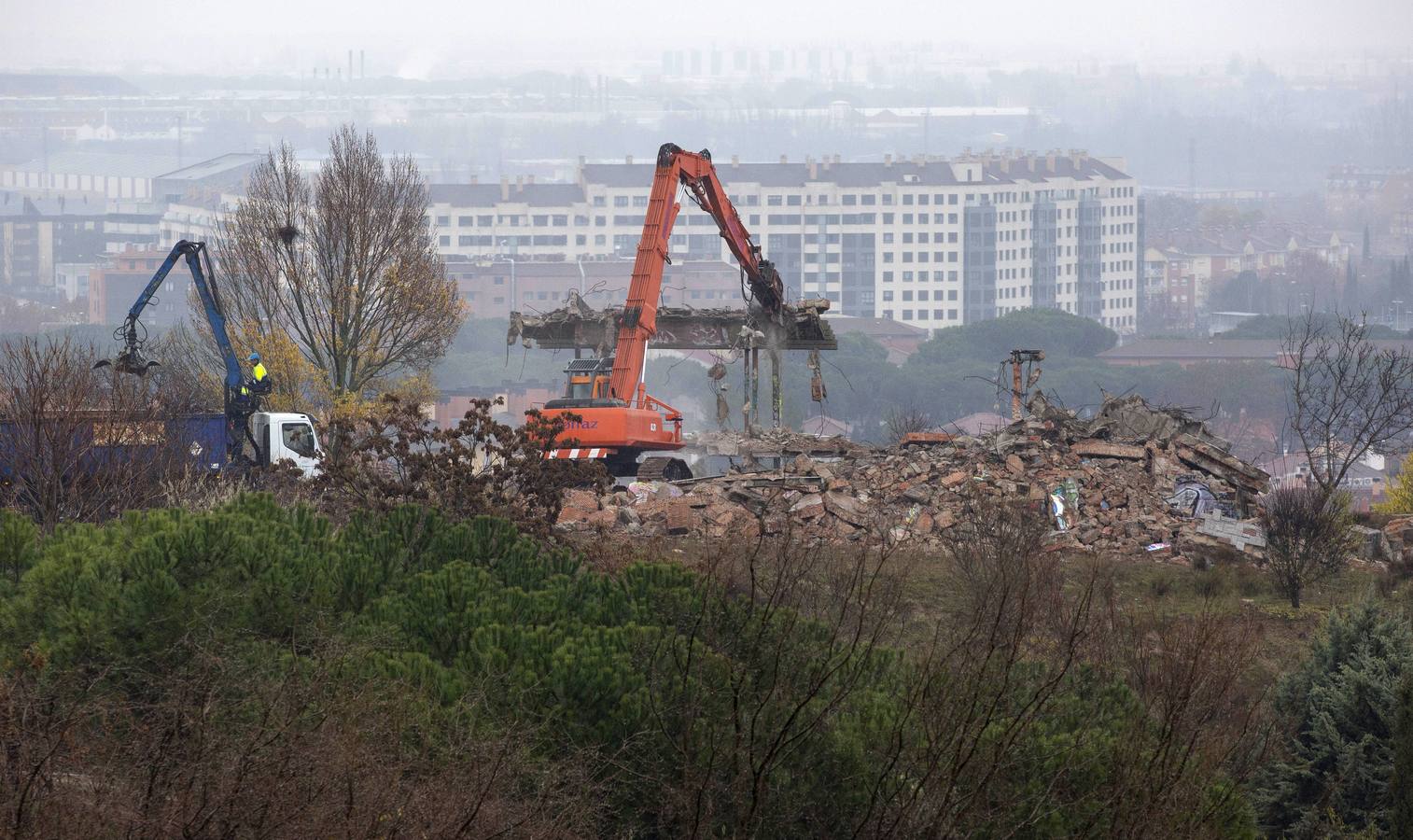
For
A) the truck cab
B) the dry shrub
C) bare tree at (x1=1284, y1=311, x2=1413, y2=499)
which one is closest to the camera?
the dry shrub

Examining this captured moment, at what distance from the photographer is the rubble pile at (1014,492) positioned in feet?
78.3

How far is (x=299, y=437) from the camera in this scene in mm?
27984

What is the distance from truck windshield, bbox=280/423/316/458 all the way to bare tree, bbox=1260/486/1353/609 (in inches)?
545

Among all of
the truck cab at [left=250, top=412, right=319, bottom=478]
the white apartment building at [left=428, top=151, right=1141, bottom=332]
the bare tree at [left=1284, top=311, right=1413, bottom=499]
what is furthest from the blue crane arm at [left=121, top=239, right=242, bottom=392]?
the white apartment building at [left=428, top=151, right=1141, bottom=332]

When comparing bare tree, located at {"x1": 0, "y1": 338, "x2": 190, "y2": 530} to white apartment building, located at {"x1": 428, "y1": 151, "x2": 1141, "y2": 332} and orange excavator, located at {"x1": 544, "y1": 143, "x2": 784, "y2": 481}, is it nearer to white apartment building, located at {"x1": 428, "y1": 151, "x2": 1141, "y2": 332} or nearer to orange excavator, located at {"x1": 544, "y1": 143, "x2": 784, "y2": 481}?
orange excavator, located at {"x1": 544, "y1": 143, "x2": 784, "y2": 481}

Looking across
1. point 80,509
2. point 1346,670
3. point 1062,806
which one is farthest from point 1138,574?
point 1062,806

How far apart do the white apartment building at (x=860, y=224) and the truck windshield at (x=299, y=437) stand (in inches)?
6090

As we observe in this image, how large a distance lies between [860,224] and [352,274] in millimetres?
156314

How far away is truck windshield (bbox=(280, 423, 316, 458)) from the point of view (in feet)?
91.0

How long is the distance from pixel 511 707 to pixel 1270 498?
17152 mm

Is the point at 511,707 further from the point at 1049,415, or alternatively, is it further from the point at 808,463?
the point at 1049,415

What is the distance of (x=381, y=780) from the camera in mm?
8055

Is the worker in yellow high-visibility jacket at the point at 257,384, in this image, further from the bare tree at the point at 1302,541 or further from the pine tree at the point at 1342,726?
the pine tree at the point at 1342,726

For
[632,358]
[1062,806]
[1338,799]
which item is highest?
[632,358]
